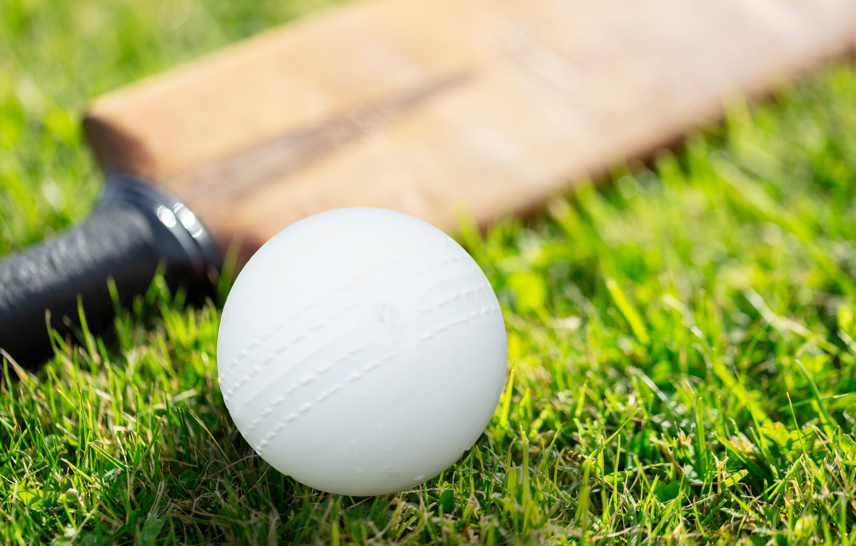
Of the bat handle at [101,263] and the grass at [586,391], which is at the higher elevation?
the bat handle at [101,263]

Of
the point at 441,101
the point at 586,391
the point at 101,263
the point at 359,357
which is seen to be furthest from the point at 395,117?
the point at 359,357

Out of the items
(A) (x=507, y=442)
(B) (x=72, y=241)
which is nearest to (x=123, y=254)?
(B) (x=72, y=241)

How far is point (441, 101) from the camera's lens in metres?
2.35

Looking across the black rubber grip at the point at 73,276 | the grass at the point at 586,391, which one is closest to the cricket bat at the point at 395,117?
the black rubber grip at the point at 73,276

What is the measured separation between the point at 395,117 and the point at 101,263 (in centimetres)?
108

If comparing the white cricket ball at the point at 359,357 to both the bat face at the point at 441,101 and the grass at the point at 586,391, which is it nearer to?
the grass at the point at 586,391

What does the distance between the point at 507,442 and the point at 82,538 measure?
0.90 meters

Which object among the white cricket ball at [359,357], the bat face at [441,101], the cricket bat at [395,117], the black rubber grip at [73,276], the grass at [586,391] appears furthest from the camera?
the bat face at [441,101]

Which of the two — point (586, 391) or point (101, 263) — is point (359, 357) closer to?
point (586, 391)

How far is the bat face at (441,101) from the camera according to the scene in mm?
2053

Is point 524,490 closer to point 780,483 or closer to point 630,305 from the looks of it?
point 780,483

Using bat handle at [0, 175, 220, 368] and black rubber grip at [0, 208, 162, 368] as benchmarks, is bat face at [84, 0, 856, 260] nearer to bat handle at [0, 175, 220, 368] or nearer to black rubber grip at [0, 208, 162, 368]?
bat handle at [0, 175, 220, 368]

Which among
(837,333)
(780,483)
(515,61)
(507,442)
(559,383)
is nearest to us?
(780,483)

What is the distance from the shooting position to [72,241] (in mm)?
1722
